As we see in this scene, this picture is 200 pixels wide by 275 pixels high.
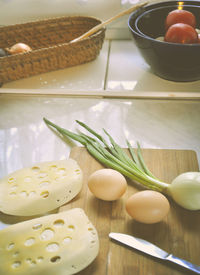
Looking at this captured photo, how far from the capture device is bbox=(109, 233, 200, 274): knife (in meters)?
0.58

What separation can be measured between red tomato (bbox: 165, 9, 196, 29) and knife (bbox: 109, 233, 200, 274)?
77 cm

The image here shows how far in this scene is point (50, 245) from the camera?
1.98 ft

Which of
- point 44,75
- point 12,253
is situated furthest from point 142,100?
point 12,253

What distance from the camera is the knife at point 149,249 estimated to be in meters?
0.58

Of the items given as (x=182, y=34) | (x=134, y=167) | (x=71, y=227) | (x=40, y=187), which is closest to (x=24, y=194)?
(x=40, y=187)

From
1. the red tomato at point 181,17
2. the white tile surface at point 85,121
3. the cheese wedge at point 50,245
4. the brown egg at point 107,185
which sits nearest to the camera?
the cheese wedge at point 50,245

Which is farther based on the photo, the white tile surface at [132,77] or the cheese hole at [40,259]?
the white tile surface at [132,77]

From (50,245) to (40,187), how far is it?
156 mm

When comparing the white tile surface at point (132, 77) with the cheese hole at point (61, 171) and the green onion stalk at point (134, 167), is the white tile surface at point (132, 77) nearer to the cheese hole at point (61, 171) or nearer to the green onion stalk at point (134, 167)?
the green onion stalk at point (134, 167)

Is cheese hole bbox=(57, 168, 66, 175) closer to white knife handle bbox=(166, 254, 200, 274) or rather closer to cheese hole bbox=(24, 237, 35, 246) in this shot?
cheese hole bbox=(24, 237, 35, 246)

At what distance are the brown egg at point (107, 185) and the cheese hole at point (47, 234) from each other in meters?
0.14

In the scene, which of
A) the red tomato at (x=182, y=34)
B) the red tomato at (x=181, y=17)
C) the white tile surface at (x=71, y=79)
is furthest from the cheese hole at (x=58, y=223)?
the red tomato at (x=181, y=17)

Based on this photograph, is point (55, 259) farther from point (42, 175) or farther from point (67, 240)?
point (42, 175)

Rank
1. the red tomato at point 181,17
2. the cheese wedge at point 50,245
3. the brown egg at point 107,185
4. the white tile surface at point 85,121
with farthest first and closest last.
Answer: the red tomato at point 181,17
the white tile surface at point 85,121
the brown egg at point 107,185
the cheese wedge at point 50,245
